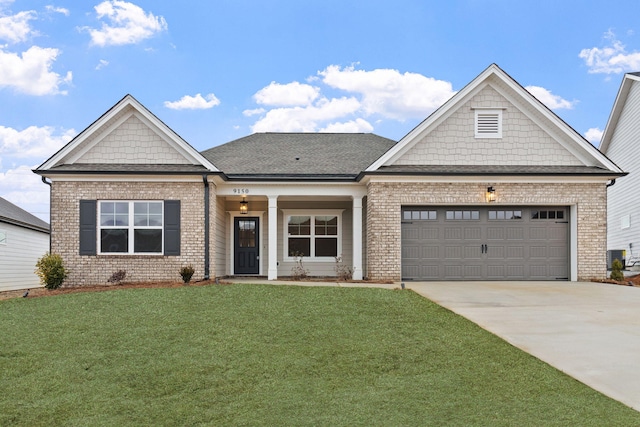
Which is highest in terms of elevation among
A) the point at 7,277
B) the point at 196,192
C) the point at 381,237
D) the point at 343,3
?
the point at 343,3

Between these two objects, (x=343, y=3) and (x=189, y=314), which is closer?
(x=189, y=314)

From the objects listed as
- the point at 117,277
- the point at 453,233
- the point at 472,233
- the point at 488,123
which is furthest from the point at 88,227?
the point at 488,123

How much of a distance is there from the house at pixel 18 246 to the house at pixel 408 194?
6657 millimetres

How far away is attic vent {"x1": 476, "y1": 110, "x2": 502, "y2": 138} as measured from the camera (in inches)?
635

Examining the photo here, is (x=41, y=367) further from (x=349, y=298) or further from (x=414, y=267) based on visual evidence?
(x=414, y=267)

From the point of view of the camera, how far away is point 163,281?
49.8 feet

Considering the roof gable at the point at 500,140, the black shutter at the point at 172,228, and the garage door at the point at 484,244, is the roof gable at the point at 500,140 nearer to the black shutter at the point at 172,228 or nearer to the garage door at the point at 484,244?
the garage door at the point at 484,244

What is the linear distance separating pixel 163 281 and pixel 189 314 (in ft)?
19.0

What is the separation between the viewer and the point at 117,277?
14.8 m

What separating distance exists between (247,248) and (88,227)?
17.7 feet

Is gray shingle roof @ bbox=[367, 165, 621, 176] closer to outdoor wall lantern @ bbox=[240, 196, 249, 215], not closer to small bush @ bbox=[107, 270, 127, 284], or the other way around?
outdoor wall lantern @ bbox=[240, 196, 249, 215]

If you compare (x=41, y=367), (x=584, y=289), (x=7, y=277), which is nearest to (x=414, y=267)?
(x=584, y=289)

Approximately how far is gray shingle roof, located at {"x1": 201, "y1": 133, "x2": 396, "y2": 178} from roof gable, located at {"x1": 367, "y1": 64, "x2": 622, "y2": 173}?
2.33 metres

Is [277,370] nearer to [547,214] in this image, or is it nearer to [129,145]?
[129,145]
